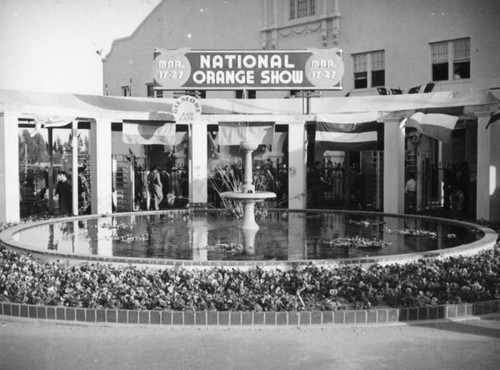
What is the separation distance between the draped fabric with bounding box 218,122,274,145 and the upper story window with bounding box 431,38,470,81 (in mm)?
8066

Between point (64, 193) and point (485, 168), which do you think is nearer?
point (485, 168)

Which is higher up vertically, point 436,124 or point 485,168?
point 436,124

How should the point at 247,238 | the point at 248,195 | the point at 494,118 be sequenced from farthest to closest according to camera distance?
1. the point at 494,118
2. the point at 248,195
3. the point at 247,238

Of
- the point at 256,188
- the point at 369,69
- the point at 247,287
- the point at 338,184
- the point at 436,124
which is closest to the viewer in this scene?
the point at 247,287

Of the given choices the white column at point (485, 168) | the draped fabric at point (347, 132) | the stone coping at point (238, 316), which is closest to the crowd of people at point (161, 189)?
the draped fabric at point (347, 132)

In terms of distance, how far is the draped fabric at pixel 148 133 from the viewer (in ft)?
62.8

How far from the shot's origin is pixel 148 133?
63.4ft

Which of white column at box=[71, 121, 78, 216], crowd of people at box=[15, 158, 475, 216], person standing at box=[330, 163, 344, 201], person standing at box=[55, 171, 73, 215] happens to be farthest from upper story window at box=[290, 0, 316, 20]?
person standing at box=[55, 171, 73, 215]

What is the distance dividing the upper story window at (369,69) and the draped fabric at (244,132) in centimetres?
740

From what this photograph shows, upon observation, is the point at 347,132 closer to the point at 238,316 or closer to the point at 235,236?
the point at 235,236

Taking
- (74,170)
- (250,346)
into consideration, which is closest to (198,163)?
(74,170)

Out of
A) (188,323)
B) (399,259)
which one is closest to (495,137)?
(399,259)

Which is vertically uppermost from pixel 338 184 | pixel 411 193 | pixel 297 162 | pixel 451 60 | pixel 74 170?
pixel 451 60

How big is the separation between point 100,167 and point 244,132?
16.0 ft
